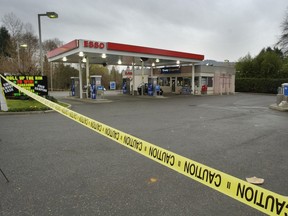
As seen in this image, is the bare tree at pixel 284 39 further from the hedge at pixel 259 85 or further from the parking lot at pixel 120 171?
the parking lot at pixel 120 171

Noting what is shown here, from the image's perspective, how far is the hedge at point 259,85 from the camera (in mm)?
35906

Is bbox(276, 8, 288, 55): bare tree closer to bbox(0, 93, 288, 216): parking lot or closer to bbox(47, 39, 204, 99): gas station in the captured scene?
bbox(47, 39, 204, 99): gas station

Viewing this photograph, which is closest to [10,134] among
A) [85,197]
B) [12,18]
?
[85,197]

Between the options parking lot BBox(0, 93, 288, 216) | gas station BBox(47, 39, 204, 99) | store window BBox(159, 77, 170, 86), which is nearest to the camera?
parking lot BBox(0, 93, 288, 216)

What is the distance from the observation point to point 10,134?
7.07 m

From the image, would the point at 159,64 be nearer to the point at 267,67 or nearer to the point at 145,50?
the point at 145,50

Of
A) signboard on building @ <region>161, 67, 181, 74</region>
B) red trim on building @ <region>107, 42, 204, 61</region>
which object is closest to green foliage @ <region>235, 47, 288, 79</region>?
signboard on building @ <region>161, 67, 181, 74</region>

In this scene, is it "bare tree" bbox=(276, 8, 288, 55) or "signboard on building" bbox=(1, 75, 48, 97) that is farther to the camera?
"bare tree" bbox=(276, 8, 288, 55)

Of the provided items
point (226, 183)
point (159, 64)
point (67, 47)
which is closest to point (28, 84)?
point (67, 47)

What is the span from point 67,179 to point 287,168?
13.7ft

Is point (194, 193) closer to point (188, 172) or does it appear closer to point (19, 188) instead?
point (188, 172)

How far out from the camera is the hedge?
35.9 m

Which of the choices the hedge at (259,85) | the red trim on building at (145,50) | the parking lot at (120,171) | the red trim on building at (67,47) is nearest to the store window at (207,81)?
the red trim on building at (145,50)

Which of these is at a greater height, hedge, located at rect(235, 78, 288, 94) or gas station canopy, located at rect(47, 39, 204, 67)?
gas station canopy, located at rect(47, 39, 204, 67)
